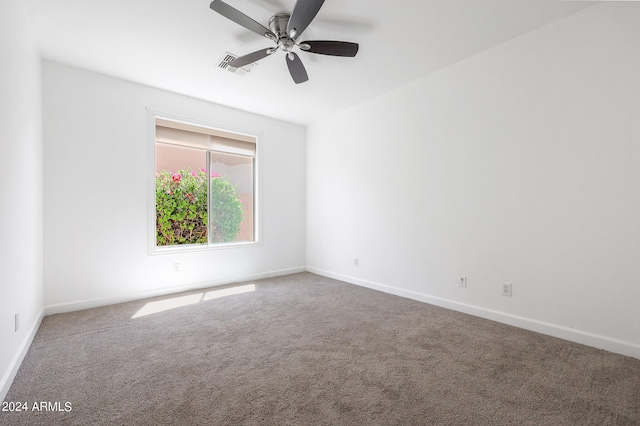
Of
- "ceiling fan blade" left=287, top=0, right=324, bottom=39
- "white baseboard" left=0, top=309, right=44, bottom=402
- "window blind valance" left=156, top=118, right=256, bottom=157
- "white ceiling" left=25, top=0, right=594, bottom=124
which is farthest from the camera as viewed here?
"window blind valance" left=156, top=118, right=256, bottom=157

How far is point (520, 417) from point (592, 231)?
5.40 feet

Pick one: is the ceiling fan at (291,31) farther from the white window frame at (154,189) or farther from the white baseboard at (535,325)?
the white baseboard at (535,325)

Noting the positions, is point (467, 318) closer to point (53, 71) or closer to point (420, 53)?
point (420, 53)

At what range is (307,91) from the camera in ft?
12.4

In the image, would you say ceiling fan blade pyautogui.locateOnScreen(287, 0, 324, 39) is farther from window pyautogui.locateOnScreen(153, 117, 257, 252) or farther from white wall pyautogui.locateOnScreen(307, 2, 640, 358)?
window pyautogui.locateOnScreen(153, 117, 257, 252)

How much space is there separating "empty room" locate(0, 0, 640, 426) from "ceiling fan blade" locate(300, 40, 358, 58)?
25 millimetres

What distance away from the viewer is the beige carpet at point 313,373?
1536 millimetres

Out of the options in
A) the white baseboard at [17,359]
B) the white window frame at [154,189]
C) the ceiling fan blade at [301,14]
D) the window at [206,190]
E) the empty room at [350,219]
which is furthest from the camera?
the window at [206,190]

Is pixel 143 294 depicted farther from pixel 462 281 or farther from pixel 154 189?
pixel 462 281

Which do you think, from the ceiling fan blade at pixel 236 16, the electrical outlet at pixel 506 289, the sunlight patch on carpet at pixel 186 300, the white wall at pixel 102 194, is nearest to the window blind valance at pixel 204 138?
the white wall at pixel 102 194

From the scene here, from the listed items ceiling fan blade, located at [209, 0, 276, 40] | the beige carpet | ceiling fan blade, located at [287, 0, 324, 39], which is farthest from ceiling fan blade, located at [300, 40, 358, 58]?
the beige carpet

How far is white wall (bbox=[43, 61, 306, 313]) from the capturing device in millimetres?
3080

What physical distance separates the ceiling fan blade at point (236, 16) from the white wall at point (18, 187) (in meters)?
1.28

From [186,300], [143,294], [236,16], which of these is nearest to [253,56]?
[236,16]
